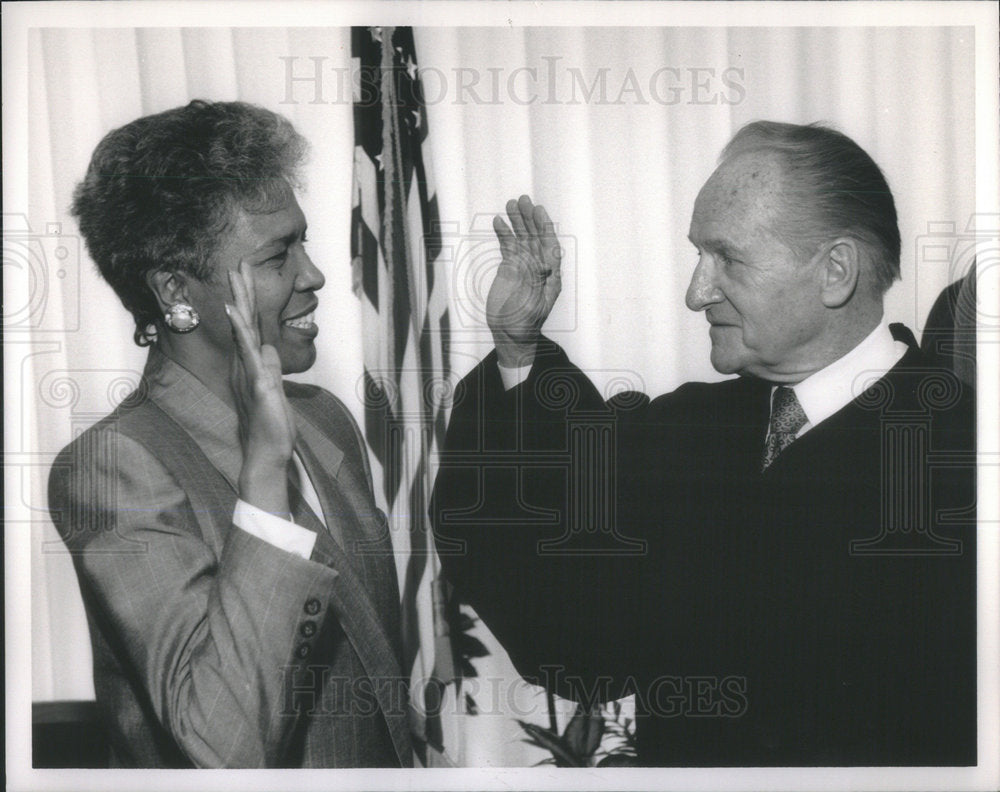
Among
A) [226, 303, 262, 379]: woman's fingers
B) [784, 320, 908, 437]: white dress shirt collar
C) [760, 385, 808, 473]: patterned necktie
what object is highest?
[226, 303, 262, 379]: woman's fingers

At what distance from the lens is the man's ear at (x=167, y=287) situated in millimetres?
3332

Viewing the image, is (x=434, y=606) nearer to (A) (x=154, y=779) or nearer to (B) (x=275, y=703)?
(B) (x=275, y=703)

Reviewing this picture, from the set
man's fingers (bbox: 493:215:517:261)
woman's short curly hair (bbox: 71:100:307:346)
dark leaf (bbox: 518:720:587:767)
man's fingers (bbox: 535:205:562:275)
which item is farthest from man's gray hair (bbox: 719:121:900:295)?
dark leaf (bbox: 518:720:587:767)

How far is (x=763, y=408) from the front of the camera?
11.2 ft

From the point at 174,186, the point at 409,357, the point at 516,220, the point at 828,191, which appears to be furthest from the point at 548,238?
the point at 174,186

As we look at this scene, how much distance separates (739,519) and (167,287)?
1927 millimetres

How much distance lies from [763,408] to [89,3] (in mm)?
2520

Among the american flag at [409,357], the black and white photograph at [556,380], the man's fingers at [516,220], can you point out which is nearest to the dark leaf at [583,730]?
the black and white photograph at [556,380]

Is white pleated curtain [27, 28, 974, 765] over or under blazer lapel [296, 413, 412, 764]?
over

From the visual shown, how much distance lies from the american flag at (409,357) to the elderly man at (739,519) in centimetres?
9

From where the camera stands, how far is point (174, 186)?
334 cm

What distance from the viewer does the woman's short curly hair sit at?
10.9ft

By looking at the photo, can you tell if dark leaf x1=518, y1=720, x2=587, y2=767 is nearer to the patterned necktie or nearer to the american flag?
the american flag

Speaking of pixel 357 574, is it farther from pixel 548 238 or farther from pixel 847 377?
pixel 847 377
